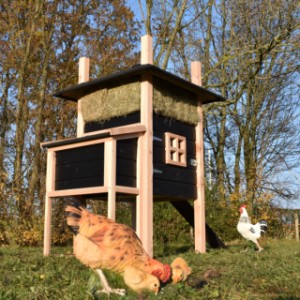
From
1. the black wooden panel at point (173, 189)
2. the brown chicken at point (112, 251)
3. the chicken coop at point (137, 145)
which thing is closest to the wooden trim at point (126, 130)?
the chicken coop at point (137, 145)

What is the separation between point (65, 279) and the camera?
4.79 m

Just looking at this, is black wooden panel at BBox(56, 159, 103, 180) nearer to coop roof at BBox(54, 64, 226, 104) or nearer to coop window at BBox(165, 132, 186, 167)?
coop window at BBox(165, 132, 186, 167)

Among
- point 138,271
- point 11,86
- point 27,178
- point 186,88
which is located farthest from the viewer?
point 11,86

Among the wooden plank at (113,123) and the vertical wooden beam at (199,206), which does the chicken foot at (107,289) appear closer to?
the wooden plank at (113,123)

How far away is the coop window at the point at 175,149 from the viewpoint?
814cm

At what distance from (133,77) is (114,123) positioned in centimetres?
94

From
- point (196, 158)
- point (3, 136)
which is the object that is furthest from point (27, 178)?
point (196, 158)

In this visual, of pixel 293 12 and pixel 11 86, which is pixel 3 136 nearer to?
pixel 11 86

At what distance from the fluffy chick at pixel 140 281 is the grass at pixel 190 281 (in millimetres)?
71

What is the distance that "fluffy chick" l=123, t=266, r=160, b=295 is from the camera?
A: 12.8 feet

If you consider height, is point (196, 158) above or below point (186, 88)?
below

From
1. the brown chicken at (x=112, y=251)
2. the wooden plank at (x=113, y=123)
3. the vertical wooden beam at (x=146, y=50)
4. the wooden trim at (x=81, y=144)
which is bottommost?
the brown chicken at (x=112, y=251)

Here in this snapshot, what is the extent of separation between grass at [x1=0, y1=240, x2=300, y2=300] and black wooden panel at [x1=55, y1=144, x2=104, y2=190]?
1484 millimetres

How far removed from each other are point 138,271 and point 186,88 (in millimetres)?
5488
